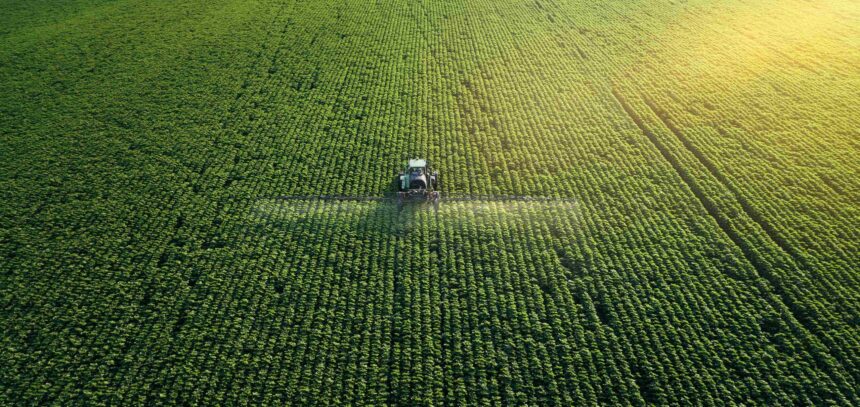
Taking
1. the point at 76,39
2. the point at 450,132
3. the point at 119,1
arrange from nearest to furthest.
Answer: the point at 450,132 → the point at 76,39 → the point at 119,1

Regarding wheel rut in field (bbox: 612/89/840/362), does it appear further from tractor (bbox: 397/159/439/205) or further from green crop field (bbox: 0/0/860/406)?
tractor (bbox: 397/159/439/205)

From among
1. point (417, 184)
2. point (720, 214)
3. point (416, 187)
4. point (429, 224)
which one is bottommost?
point (429, 224)

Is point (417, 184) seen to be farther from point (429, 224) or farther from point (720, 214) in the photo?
point (720, 214)

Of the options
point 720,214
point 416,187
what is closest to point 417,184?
point 416,187

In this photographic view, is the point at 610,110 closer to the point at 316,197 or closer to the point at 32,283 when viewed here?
the point at 316,197

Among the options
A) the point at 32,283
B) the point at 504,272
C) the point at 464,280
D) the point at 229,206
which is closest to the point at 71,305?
the point at 32,283
